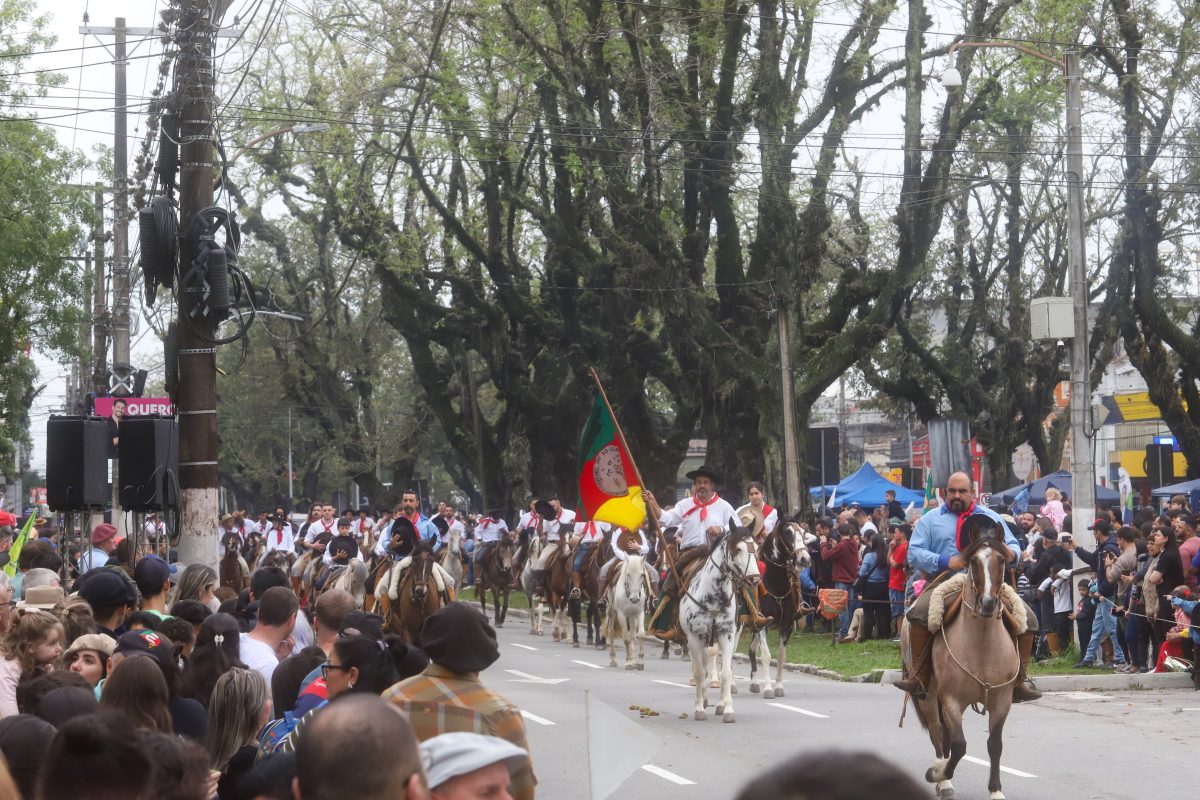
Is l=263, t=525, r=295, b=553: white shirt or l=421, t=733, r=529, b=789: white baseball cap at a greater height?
l=421, t=733, r=529, b=789: white baseball cap

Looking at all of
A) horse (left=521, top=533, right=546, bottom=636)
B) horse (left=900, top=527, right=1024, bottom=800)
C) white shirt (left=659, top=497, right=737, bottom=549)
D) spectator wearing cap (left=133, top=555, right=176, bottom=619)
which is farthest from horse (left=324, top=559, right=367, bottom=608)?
horse (left=521, top=533, right=546, bottom=636)

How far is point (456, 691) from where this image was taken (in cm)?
548

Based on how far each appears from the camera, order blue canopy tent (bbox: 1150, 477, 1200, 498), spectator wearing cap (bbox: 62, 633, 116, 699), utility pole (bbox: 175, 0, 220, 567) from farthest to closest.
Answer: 1. blue canopy tent (bbox: 1150, 477, 1200, 498)
2. utility pole (bbox: 175, 0, 220, 567)
3. spectator wearing cap (bbox: 62, 633, 116, 699)

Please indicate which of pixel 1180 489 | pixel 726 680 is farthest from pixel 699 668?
pixel 1180 489

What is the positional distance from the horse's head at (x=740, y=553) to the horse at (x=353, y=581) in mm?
4597

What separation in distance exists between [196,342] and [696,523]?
22.2 feet

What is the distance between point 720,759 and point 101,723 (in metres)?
9.80

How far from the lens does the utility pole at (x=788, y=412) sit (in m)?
28.9

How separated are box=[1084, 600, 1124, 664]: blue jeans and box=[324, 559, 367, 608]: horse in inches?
361

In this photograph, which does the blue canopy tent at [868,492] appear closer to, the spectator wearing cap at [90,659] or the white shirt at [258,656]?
the white shirt at [258,656]

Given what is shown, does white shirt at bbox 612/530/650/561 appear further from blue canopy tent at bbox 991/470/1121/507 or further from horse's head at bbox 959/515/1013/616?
horse's head at bbox 959/515/1013/616

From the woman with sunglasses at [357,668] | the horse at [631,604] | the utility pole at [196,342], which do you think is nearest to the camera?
the woman with sunglasses at [357,668]

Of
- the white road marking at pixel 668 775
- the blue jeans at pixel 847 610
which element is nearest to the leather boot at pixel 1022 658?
the white road marking at pixel 668 775

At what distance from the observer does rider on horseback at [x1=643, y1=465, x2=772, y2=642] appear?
57.3 feet
